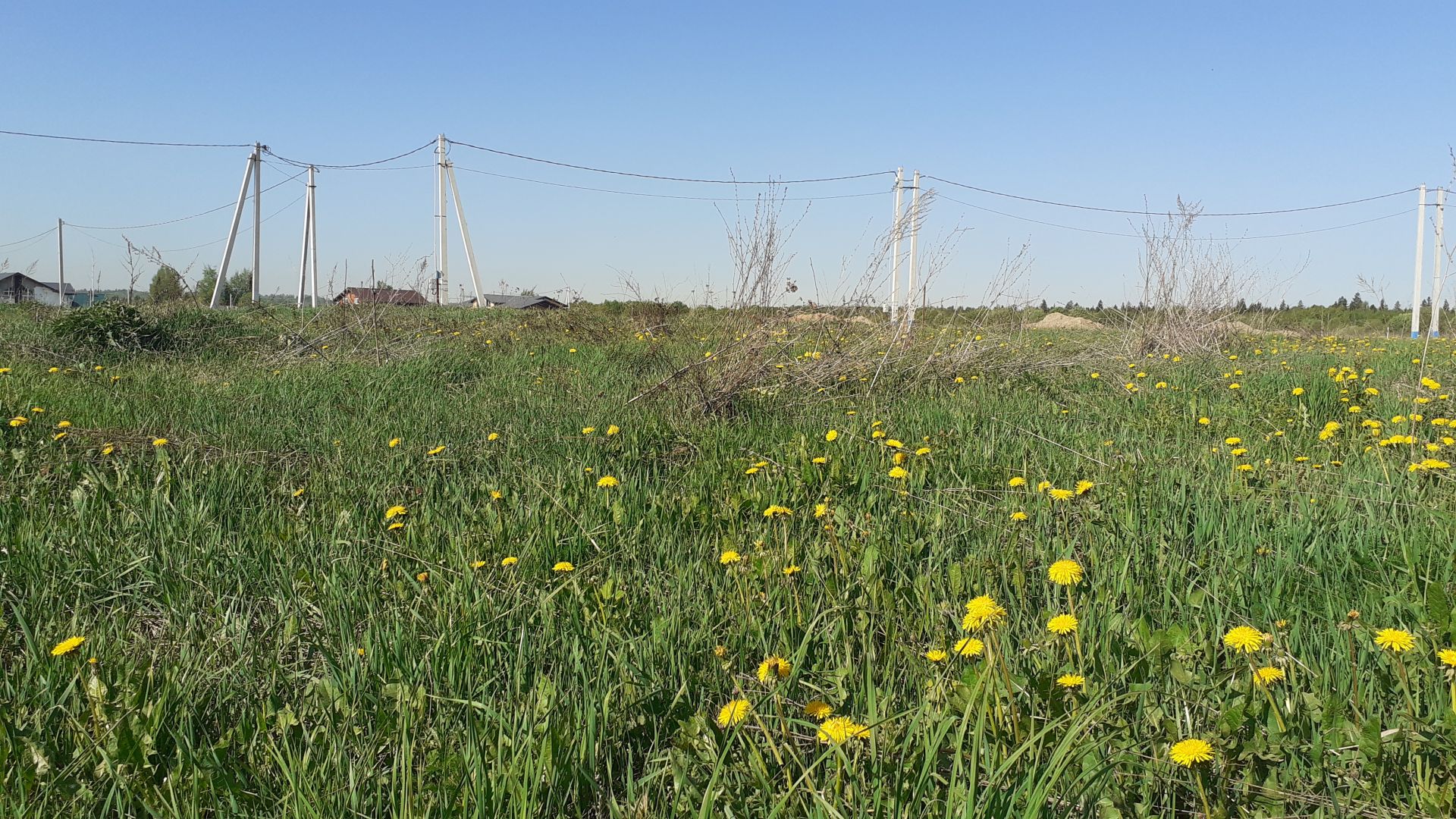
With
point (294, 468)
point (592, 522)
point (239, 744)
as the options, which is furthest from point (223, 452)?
point (239, 744)

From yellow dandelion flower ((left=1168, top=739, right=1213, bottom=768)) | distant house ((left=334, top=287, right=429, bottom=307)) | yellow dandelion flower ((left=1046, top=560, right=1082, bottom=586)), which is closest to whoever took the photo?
yellow dandelion flower ((left=1168, top=739, right=1213, bottom=768))

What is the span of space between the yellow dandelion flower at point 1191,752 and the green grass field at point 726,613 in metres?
0.03

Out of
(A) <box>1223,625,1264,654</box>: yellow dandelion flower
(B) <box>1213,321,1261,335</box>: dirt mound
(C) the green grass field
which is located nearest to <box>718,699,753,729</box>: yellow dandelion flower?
(C) the green grass field

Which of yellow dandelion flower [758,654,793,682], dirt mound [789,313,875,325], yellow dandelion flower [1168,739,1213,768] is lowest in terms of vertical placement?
yellow dandelion flower [1168,739,1213,768]

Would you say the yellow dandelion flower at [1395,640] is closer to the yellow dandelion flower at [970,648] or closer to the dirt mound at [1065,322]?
the yellow dandelion flower at [970,648]

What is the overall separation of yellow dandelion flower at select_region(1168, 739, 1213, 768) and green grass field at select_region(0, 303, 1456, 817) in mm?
32

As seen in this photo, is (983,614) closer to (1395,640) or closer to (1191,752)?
(1191,752)

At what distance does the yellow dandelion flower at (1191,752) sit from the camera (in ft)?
4.15

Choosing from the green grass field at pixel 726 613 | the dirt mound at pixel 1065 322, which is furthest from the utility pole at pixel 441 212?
the green grass field at pixel 726 613

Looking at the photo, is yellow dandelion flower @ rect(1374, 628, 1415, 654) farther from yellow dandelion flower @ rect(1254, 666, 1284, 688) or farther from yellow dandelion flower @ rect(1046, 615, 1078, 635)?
yellow dandelion flower @ rect(1046, 615, 1078, 635)

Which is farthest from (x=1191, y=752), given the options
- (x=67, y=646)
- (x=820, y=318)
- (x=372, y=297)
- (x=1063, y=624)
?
(x=372, y=297)

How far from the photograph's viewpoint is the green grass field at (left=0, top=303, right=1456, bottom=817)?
142 centimetres

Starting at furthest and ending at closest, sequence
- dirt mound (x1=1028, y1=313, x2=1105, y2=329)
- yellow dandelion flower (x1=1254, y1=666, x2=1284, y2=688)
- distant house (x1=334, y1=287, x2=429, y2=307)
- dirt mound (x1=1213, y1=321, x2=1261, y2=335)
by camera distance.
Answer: dirt mound (x1=1028, y1=313, x2=1105, y2=329) < distant house (x1=334, y1=287, x2=429, y2=307) < dirt mound (x1=1213, y1=321, x2=1261, y2=335) < yellow dandelion flower (x1=1254, y1=666, x2=1284, y2=688)

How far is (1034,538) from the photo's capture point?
2586mm
